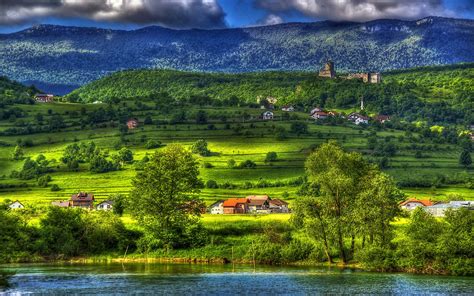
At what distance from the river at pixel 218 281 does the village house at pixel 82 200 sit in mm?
52243

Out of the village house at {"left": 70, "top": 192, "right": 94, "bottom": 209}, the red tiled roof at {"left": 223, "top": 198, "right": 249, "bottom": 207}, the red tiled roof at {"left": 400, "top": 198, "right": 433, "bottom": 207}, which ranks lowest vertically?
→ the red tiled roof at {"left": 400, "top": 198, "right": 433, "bottom": 207}

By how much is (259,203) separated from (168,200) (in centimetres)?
4407

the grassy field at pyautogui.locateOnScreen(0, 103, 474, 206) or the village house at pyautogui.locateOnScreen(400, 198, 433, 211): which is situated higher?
the grassy field at pyautogui.locateOnScreen(0, 103, 474, 206)

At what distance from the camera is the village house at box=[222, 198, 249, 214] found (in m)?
140

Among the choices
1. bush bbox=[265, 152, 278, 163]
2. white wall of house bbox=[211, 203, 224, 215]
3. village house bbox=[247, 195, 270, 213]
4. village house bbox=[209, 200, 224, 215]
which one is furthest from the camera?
bush bbox=[265, 152, 278, 163]

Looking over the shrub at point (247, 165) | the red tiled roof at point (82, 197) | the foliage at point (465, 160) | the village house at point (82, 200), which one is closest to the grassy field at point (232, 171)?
the shrub at point (247, 165)

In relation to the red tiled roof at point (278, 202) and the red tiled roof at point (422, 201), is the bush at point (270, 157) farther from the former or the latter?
the red tiled roof at point (422, 201)

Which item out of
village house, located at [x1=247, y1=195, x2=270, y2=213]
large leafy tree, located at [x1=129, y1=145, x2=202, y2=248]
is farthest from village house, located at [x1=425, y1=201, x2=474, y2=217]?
large leafy tree, located at [x1=129, y1=145, x2=202, y2=248]

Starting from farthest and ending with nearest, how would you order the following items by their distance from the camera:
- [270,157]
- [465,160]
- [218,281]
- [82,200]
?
[465,160] < [270,157] < [82,200] < [218,281]

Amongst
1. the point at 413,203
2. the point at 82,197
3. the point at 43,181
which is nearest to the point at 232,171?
the point at 82,197

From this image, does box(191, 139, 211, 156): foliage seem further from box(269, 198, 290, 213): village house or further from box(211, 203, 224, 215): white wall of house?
box(269, 198, 290, 213): village house

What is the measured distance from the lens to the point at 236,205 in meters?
142

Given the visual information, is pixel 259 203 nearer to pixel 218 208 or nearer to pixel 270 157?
pixel 218 208

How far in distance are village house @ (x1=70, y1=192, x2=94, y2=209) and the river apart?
5224cm
